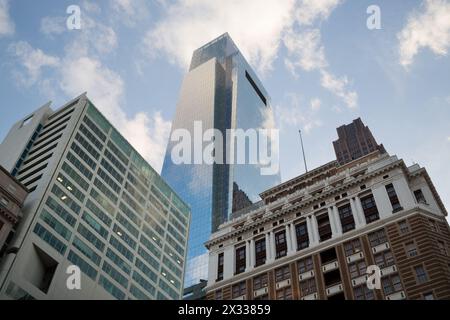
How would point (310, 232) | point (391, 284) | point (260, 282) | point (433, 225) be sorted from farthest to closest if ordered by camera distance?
point (310, 232) → point (260, 282) → point (433, 225) → point (391, 284)

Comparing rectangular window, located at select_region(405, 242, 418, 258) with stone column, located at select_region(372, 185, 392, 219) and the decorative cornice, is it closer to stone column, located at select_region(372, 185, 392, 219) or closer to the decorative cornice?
stone column, located at select_region(372, 185, 392, 219)

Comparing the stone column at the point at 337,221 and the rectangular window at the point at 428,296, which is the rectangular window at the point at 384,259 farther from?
the stone column at the point at 337,221

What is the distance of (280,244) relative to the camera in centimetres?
6625

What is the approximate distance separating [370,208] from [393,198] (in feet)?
9.86

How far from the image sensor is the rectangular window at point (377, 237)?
2239 inches

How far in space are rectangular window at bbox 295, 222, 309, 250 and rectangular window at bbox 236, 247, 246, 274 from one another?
8.17 meters

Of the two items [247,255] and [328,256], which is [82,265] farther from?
[328,256]

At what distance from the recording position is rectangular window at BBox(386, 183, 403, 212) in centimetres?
5907

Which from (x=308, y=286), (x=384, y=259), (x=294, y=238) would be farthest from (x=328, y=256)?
(x=384, y=259)

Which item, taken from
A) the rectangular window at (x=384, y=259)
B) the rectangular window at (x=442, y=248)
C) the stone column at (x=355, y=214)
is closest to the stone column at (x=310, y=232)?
the stone column at (x=355, y=214)

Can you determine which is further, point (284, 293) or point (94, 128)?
point (94, 128)

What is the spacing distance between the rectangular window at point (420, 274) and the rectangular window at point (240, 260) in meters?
23.0
